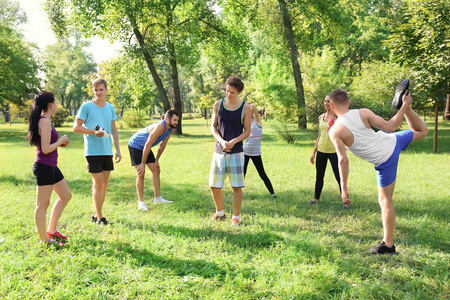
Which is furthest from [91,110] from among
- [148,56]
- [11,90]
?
[11,90]

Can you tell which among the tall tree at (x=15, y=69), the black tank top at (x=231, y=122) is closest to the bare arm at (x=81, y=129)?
the black tank top at (x=231, y=122)

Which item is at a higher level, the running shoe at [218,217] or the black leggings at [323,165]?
the black leggings at [323,165]

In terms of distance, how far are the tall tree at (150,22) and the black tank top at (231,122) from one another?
51.3 ft

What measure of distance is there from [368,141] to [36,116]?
3.93 m

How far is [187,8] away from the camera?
2270 cm

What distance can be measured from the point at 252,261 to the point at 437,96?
12895 millimetres

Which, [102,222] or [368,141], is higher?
[368,141]

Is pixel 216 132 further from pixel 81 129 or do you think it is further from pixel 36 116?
pixel 36 116

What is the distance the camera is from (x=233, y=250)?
4301 mm

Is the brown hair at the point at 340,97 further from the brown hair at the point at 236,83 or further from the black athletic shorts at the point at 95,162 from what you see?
the black athletic shorts at the point at 95,162

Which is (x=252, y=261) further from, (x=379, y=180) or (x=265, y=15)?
(x=265, y=15)

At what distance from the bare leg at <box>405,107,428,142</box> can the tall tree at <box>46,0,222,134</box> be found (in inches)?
685

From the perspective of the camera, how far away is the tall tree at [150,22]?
62.3 feet

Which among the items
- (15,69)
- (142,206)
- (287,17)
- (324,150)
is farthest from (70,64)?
(324,150)
